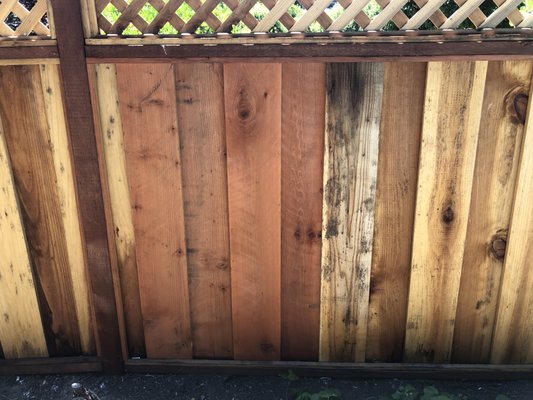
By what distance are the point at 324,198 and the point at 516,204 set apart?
2.72 feet

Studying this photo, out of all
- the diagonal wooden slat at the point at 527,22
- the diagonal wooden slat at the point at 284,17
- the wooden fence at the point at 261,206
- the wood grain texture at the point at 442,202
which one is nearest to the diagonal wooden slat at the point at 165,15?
the wooden fence at the point at 261,206

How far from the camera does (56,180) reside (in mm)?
2389

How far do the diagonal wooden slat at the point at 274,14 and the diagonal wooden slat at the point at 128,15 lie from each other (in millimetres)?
475

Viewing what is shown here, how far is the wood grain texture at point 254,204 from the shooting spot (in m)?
2.18

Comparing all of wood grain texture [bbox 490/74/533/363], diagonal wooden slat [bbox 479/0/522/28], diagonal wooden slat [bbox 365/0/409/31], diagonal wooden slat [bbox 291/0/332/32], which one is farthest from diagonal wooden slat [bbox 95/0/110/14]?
wood grain texture [bbox 490/74/533/363]

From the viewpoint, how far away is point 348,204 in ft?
7.67

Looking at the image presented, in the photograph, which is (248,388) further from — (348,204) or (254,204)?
(348,204)

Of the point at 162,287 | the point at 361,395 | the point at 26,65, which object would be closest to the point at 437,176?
the point at 361,395

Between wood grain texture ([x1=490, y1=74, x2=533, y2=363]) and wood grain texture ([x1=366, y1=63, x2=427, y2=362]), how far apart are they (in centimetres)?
44

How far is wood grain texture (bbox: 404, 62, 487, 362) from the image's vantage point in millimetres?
2126

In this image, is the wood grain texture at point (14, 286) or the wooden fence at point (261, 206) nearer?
the wooden fence at point (261, 206)

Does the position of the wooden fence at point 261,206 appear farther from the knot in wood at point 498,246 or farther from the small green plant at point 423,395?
the small green plant at point 423,395

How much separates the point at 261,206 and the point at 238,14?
81 centimetres

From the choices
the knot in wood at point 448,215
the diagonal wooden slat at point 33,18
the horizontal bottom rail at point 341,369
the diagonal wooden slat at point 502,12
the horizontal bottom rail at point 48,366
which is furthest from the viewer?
the horizontal bottom rail at point 48,366
